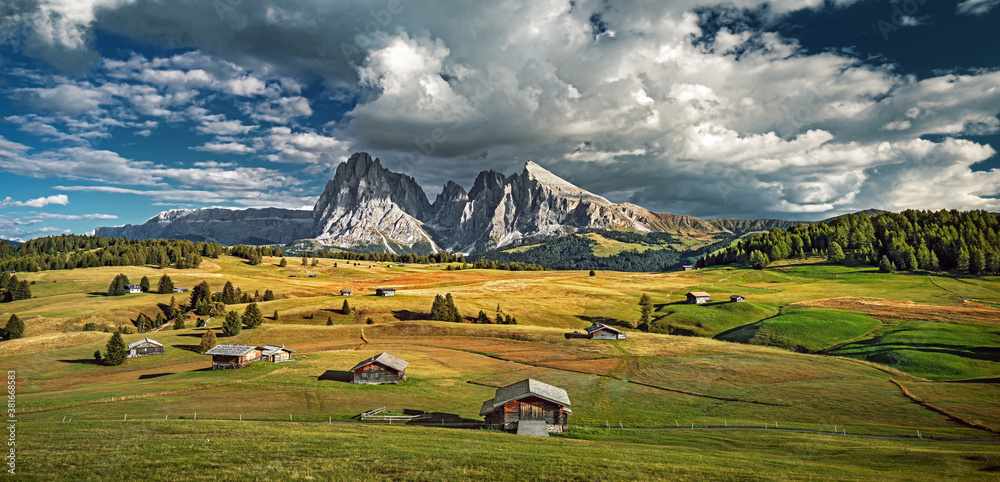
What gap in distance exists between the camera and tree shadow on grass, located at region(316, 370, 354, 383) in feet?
216

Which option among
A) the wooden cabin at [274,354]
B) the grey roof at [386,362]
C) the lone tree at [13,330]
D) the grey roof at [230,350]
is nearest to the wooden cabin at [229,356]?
the grey roof at [230,350]

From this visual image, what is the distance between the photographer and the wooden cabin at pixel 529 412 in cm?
4391

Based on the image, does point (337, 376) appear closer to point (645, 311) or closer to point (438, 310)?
point (438, 310)

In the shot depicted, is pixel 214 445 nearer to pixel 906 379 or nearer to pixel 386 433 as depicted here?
pixel 386 433

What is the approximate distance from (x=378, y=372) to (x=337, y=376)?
744cm

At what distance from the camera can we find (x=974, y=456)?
3002cm

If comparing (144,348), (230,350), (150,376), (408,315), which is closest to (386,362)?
(230,350)

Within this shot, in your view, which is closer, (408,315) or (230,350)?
(230,350)

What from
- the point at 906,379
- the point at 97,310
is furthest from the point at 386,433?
the point at 97,310

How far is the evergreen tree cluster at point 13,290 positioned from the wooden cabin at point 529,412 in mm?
176296

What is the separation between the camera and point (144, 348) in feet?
282

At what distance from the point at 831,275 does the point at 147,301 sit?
229950 mm

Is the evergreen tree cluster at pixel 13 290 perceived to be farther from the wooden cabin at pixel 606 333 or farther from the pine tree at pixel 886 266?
the pine tree at pixel 886 266

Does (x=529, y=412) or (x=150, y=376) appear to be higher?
(x=529, y=412)
